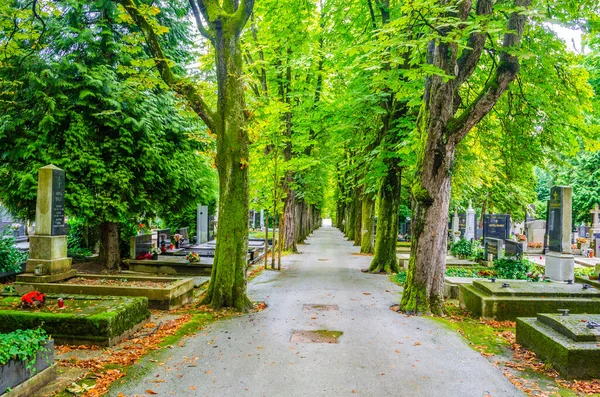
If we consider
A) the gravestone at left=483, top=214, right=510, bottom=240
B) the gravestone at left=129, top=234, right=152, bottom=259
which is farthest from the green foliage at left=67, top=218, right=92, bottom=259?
the gravestone at left=483, top=214, right=510, bottom=240

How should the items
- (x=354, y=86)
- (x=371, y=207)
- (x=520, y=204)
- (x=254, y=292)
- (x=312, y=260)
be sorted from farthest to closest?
(x=520, y=204) < (x=371, y=207) < (x=312, y=260) < (x=354, y=86) < (x=254, y=292)

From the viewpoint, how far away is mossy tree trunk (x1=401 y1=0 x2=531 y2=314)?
858 cm

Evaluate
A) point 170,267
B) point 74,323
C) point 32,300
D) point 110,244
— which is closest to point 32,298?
point 32,300

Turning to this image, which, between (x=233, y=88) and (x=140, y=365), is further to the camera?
(x=233, y=88)

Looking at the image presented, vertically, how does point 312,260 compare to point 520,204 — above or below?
below

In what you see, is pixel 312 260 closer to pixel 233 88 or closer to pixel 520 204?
pixel 233 88

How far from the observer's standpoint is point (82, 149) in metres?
12.5

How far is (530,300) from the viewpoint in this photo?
28.4ft

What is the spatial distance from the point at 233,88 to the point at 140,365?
20.1 ft

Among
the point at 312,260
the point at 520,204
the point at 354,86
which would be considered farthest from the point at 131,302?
the point at 520,204

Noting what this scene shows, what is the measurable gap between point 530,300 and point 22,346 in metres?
8.91

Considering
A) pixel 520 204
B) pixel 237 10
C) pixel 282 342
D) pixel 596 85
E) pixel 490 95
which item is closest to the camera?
pixel 282 342

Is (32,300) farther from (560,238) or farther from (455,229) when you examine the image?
(455,229)

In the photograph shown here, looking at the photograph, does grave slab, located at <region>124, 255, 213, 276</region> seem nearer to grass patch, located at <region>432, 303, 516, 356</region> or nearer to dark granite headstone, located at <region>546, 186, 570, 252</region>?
grass patch, located at <region>432, 303, 516, 356</region>
